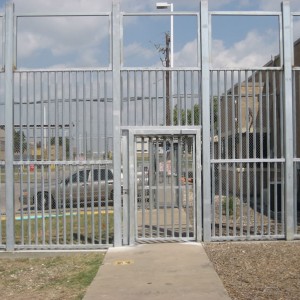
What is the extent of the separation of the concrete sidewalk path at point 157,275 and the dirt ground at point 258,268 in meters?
0.21

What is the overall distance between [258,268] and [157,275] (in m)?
1.64

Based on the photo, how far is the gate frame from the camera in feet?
30.3

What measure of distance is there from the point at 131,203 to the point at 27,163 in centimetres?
217

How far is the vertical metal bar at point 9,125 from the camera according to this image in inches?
362

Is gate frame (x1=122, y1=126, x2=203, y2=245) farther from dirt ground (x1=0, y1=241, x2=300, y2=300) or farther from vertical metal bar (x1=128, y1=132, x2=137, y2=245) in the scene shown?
dirt ground (x1=0, y1=241, x2=300, y2=300)

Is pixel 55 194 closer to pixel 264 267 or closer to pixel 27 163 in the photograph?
pixel 27 163

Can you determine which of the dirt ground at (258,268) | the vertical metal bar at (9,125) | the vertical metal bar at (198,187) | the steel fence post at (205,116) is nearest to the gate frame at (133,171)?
the vertical metal bar at (198,187)

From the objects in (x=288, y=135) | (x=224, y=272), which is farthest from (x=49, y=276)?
(x=288, y=135)

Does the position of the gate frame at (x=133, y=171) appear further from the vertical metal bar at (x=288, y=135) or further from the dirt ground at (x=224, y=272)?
the vertical metal bar at (x=288, y=135)

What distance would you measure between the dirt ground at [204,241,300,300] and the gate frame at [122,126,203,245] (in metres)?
0.97

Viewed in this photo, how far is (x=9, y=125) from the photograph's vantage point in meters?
9.22

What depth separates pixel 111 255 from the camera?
28.3 feet

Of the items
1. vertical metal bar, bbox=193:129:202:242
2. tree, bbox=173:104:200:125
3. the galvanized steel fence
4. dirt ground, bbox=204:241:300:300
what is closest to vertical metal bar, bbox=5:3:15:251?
the galvanized steel fence

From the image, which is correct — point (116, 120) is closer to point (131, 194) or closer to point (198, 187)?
point (131, 194)
